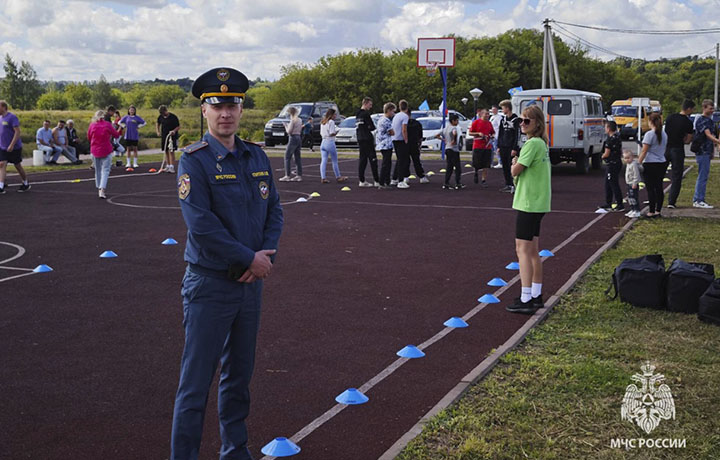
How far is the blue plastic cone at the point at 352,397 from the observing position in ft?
16.8

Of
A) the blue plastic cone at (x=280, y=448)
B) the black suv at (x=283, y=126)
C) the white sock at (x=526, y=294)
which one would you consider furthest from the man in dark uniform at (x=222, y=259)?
the black suv at (x=283, y=126)

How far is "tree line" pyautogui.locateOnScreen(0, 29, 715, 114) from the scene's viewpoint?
65812 mm

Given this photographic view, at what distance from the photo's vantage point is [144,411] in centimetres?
502

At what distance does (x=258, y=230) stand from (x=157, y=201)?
44.0 ft

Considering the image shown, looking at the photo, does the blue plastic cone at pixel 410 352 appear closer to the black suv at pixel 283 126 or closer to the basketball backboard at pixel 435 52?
the basketball backboard at pixel 435 52

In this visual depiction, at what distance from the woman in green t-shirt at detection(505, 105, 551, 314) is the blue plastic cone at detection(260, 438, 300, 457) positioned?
11.5 ft

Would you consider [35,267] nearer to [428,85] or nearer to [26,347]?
[26,347]

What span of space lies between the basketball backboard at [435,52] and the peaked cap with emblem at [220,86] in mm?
30914

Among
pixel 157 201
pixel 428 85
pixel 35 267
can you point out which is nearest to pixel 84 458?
pixel 35 267

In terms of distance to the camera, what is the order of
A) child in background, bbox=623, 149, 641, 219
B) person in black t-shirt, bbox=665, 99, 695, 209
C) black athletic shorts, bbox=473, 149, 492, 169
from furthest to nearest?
black athletic shorts, bbox=473, 149, 492, 169
person in black t-shirt, bbox=665, 99, 695, 209
child in background, bbox=623, 149, 641, 219

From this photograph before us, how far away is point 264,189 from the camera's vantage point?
3.94 metres

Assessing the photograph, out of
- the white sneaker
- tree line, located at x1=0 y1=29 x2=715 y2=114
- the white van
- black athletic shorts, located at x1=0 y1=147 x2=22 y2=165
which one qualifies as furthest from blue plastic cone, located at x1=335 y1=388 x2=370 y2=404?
tree line, located at x1=0 y1=29 x2=715 y2=114

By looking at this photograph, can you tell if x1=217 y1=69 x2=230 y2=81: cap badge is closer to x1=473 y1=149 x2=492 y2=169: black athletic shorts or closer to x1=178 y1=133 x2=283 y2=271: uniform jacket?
x1=178 y1=133 x2=283 y2=271: uniform jacket

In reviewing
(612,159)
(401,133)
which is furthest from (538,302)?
(401,133)
